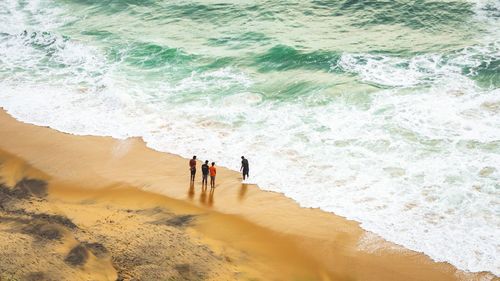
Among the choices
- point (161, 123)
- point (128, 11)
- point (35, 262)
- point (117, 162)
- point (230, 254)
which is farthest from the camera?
point (128, 11)

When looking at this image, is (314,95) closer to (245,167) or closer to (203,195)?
(245,167)

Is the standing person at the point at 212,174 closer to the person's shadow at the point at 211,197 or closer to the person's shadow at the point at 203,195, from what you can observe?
Answer: the person's shadow at the point at 211,197

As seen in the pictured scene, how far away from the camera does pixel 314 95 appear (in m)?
21.6

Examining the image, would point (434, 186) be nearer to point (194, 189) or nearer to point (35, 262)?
point (194, 189)

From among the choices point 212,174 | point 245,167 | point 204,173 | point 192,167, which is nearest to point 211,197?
point 212,174

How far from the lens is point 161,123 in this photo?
19.9 m

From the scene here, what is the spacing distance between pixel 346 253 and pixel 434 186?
471 cm

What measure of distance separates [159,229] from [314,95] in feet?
37.9

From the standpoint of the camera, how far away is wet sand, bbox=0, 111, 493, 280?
425 inches

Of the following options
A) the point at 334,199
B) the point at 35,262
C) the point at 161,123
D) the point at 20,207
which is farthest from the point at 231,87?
the point at 35,262

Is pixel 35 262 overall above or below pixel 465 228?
above

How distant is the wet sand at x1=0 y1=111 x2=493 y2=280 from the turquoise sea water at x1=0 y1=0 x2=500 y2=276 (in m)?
0.93

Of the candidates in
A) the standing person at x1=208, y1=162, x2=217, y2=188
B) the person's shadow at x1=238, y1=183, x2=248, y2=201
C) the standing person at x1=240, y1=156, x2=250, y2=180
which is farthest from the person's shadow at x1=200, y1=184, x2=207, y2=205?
the standing person at x1=240, y1=156, x2=250, y2=180

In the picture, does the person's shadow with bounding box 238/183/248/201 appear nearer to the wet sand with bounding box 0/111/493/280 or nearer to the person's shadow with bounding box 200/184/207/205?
Result: the wet sand with bounding box 0/111/493/280
